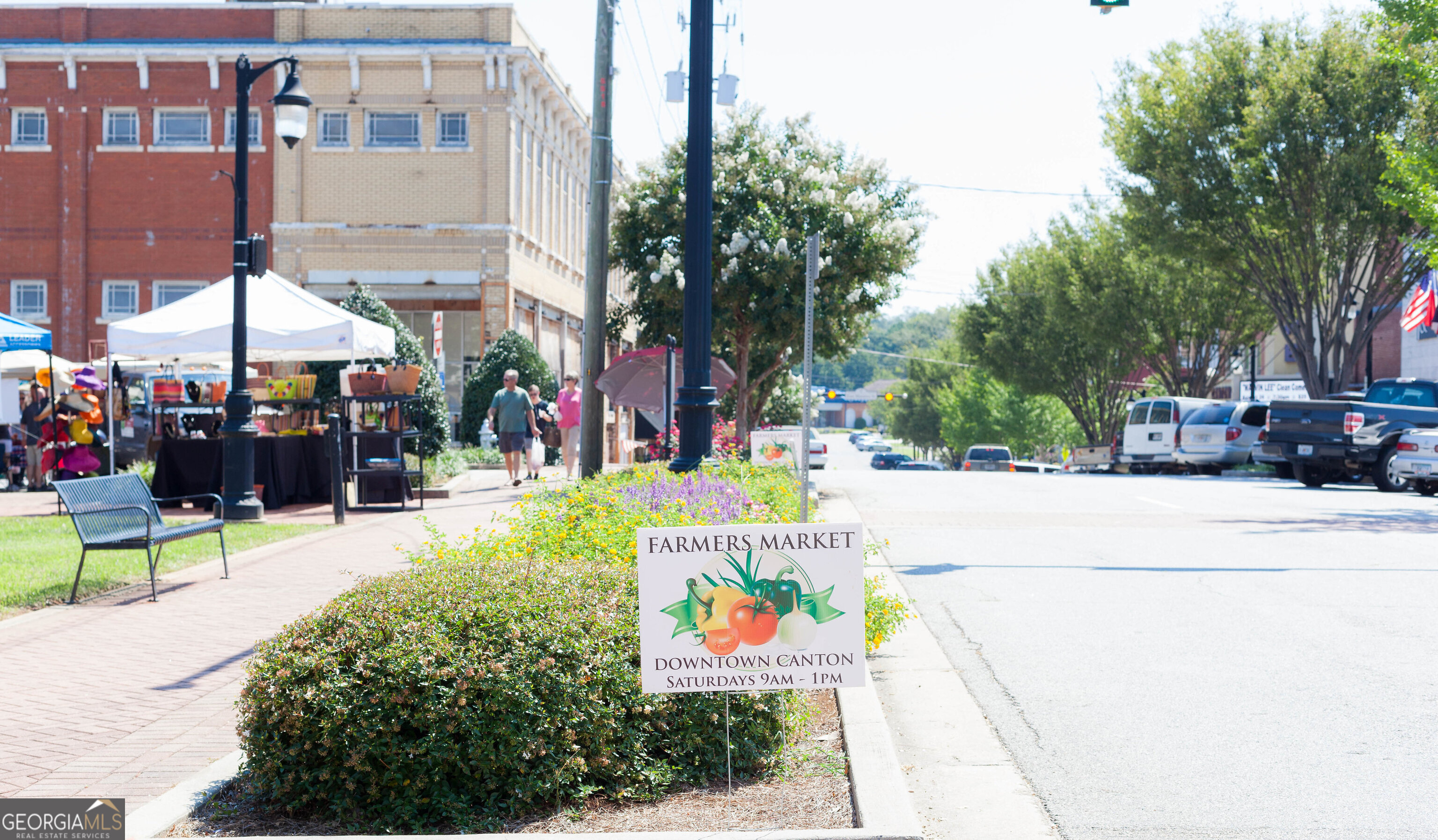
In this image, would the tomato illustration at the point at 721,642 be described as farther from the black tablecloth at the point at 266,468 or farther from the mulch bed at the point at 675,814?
the black tablecloth at the point at 266,468

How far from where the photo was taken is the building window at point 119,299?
33562 millimetres

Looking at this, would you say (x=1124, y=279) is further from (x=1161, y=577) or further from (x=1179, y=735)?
(x=1179, y=735)

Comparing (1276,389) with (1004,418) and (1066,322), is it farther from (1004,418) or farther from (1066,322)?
(1004,418)

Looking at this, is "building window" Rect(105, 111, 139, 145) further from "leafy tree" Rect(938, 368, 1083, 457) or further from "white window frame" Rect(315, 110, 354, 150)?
"leafy tree" Rect(938, 368, 1083, 457)

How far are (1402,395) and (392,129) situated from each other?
24.3 metres

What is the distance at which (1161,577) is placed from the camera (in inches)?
411

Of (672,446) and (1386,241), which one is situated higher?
(1386,241)

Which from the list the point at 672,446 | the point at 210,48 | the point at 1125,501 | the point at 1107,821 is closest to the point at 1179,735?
the point at 1107,821

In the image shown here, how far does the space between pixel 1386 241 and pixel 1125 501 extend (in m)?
15.2

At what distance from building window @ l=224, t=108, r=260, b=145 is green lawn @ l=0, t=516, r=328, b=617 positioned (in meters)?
20.5

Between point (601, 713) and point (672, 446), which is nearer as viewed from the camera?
point (601, 713)

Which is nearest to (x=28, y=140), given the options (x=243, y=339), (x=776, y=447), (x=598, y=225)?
(x=243, y=339)

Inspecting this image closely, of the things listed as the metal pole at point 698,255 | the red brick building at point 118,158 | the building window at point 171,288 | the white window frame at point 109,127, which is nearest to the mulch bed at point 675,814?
the metal pole at point 698,255

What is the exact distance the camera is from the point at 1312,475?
74.6 feet
